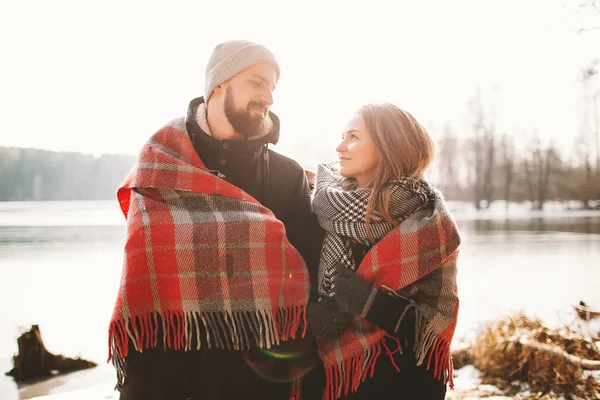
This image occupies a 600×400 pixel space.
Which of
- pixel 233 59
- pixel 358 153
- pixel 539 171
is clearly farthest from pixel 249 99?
pixel 539 171

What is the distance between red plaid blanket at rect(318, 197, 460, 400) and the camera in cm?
173

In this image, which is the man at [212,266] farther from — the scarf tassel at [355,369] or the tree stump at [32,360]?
the tree stump at [32,360]

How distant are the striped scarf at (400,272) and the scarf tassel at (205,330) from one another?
206 mm

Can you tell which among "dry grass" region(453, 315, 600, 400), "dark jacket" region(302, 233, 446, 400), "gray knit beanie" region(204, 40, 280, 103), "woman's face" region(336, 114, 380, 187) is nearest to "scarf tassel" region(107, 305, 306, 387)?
"dark jacket" region(302, 233, 446, 400)

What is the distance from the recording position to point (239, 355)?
5.90 ft

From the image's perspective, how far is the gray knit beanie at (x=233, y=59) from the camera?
1924mm

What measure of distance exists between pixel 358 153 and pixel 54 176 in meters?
10.4

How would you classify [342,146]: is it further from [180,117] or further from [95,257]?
[95,257]

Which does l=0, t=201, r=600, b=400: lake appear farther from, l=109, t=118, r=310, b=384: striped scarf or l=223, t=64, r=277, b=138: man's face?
l=223, t=64, r=277, b=138: man's face

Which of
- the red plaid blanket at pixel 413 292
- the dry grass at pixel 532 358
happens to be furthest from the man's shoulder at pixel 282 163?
the dry grass at pixel 532 358

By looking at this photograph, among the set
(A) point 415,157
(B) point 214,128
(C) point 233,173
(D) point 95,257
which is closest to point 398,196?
(A) point 415,157

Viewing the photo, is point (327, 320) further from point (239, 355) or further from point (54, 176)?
point (54, 176)

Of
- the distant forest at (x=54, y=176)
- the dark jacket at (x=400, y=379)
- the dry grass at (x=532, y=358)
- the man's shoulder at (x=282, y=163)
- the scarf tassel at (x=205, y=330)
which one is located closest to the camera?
the scarf tassel at (x=205, y=330)

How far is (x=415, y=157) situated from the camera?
1.88 m
